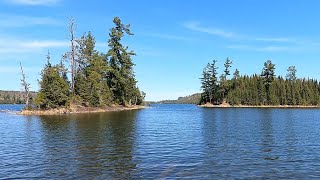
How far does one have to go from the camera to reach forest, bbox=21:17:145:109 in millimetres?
83125

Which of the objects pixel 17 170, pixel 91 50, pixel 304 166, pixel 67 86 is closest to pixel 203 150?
pixel 304 166

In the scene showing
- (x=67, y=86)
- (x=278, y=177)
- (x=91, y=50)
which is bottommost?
(x=278, y=177)

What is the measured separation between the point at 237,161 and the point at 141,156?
22.0ft

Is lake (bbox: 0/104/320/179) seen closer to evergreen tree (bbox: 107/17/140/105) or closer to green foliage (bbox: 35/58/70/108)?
green foliage (bbox: 35/58/70/108)

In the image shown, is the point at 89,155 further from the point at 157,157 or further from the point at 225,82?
the point at 225,82

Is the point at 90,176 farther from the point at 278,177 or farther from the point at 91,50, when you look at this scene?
the point at 91,50

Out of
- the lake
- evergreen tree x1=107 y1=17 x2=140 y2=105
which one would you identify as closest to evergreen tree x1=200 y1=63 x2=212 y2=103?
evergreen tree x1=107 y1=17 x2=140 y2=105

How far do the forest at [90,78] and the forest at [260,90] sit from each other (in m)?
63.3

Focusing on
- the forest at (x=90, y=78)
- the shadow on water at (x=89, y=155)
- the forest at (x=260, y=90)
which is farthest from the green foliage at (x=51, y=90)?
the forest at (x=260, y=90)

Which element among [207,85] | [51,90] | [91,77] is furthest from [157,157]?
[207,85]

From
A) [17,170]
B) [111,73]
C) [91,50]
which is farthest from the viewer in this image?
[111,73]

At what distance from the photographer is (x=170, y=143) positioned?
30.7 metres

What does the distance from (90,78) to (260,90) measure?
110875mm

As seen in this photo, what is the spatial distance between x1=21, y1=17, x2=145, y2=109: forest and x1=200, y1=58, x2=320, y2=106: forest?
63.3m
